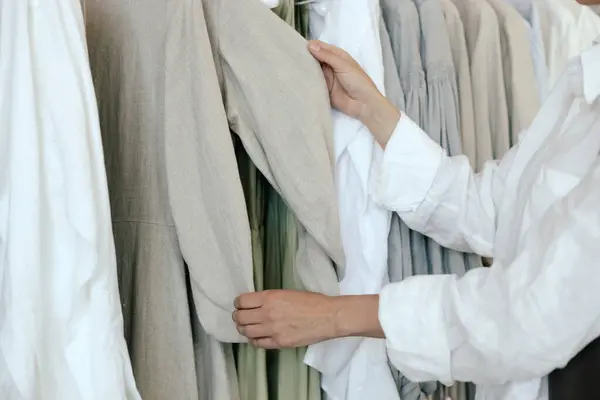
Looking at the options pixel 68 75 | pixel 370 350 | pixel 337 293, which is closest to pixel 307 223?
pixel 337 293

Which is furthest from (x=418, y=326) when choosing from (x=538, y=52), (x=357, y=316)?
(x=538, y=52)

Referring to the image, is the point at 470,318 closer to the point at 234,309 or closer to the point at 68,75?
the point at 234,309

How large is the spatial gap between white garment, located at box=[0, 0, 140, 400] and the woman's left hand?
0.63 feet

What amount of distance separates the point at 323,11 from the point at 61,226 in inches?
18.4

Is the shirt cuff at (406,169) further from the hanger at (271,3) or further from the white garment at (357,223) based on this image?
the hanger at (271,3)

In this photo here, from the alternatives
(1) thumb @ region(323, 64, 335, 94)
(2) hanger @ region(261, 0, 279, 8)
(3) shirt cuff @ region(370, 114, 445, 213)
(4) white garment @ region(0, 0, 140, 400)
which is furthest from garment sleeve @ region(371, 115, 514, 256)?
(4) white garment @ region(0, 0, 140, 400)

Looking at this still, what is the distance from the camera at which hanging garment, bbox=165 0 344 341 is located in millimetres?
701

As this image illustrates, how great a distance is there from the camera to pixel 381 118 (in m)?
0.84

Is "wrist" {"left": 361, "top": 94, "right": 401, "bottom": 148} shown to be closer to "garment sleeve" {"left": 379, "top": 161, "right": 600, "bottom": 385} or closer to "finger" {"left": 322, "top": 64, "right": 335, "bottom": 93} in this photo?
"finger" {"left": 322, "top": 64, "right": 335, "bottom": 93}

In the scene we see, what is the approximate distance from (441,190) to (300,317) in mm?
276

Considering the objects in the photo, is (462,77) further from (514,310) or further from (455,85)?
(514,310)

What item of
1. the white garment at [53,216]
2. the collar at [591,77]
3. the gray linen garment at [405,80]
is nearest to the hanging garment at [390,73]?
the gray linen garment at [405,80]

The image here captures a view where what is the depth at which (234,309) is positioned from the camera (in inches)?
28.6

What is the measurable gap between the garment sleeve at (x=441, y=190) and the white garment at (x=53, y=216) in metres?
0.41
